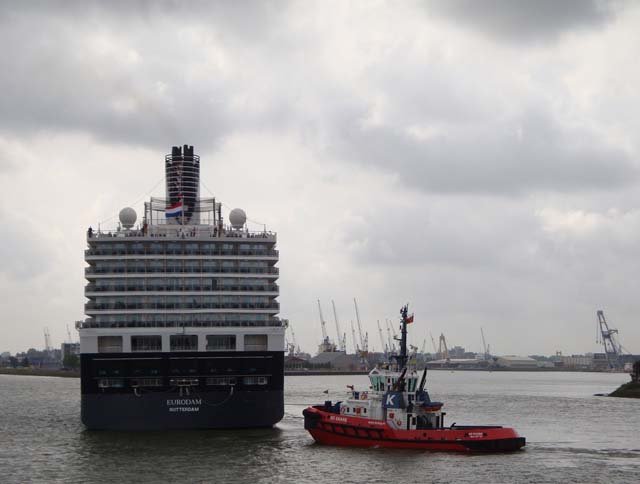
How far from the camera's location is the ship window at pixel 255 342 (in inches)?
2874

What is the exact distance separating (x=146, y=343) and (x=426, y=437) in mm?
23434

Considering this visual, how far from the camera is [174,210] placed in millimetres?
81125

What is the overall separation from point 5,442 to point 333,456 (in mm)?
28071

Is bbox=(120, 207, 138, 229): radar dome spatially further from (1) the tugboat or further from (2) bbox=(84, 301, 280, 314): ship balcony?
(1) the tugboat

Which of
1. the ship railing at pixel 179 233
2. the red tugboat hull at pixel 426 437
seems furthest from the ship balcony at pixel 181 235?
the red tugboat hull at pixel 426 437

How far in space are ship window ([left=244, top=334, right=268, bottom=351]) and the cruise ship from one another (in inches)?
3.2

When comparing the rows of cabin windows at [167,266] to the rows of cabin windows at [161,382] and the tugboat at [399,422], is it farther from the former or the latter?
the tugboat at [399,422]

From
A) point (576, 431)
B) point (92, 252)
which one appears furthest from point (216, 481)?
point (576, 431)

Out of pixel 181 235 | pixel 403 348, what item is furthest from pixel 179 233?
pixel 403 348

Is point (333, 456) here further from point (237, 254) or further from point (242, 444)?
point (237, 254)

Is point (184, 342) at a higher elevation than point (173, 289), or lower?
lower

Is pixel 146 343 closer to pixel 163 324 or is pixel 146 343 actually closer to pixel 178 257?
pixel 163 324

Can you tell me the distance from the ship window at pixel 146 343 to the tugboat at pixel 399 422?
43.3 ft

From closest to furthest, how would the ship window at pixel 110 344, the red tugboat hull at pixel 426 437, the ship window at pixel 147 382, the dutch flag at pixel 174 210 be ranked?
the red tugboat hull at pixel 426 437 → the ship window at pixel 147 382 → the ship window at pixel 110 344 → the dutch flag at pixel 174 210
